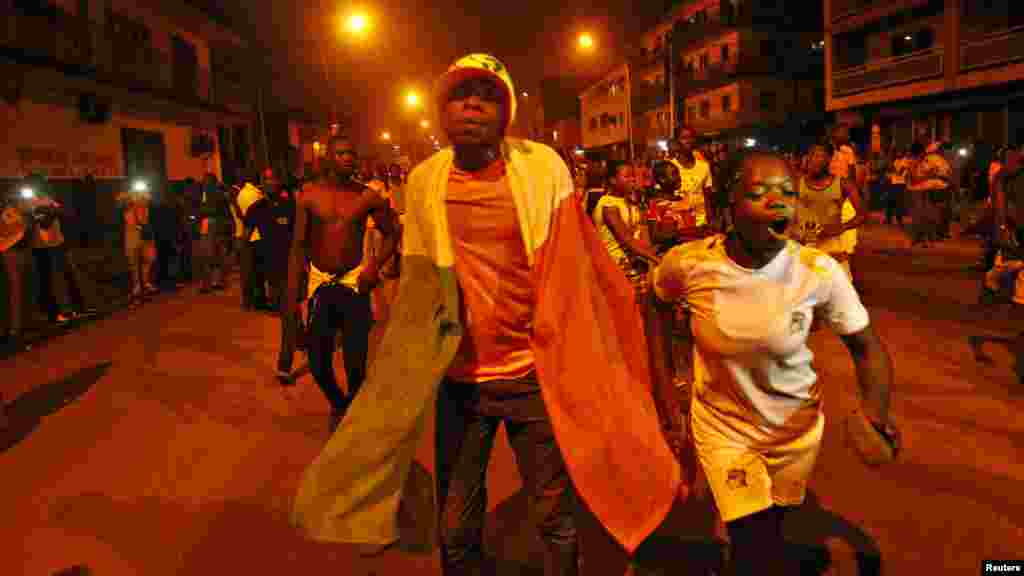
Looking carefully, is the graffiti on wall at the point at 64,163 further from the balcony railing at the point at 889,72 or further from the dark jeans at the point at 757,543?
the balcony railing at the point at 889,72

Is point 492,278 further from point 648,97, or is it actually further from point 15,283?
point 648,97

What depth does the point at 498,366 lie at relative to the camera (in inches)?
111

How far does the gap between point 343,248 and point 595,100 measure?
72.2 meters

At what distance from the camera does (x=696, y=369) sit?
2869mm

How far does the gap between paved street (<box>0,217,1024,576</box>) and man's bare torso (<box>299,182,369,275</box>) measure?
1341 mm

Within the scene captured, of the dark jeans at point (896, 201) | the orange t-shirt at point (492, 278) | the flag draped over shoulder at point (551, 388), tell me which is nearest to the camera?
the flag draped over shoulder at point (551, 388)

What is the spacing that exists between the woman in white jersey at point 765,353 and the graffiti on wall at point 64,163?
1872cm

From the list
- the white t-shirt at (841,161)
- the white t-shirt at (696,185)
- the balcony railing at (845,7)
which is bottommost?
the white t-shirt at (696,185)

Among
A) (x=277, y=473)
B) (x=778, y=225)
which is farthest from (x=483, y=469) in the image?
(x=277, y=473)

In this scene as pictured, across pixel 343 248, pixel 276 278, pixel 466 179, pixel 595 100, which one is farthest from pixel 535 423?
pixel 595 100

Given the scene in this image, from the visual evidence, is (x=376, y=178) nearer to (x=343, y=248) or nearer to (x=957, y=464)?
(x=343, y=248)

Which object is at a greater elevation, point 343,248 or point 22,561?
point 343,248

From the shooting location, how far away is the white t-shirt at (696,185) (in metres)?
7.91

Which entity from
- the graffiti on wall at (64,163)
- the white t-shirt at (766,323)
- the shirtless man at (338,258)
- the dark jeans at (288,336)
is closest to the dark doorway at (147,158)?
the graffiti on wall at (64,163)
